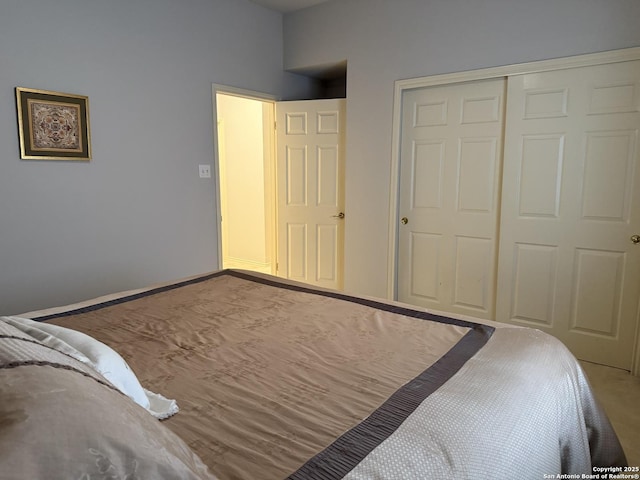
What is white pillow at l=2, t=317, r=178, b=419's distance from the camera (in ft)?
3.15

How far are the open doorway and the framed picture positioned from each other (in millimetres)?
2321

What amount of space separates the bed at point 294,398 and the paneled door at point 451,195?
5.42ft

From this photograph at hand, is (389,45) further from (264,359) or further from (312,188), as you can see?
(264,359)

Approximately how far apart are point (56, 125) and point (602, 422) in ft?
10.8

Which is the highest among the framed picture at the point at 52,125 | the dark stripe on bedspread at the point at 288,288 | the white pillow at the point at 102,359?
the framed picture at the point at 52,125

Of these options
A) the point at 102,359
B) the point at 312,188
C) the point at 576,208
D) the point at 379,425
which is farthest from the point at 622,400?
the point at 312,188

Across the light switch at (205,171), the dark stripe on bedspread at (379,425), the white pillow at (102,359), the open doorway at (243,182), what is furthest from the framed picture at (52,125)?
the dark stripe on bedspread at (379,425)

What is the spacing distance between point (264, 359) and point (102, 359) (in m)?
0.55

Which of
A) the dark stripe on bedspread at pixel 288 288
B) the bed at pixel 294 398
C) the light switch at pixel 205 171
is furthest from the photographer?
the light switch at pixel 205 171

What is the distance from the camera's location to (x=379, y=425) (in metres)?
1.01

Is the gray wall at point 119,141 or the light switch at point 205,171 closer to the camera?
the gray wall at point 119,141

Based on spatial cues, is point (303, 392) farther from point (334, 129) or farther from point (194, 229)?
point (334, 129)

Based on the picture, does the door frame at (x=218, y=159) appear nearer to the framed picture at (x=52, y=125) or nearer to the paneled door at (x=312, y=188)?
the paneled door at (x=312, y=188)

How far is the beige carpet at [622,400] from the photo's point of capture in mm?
1979
